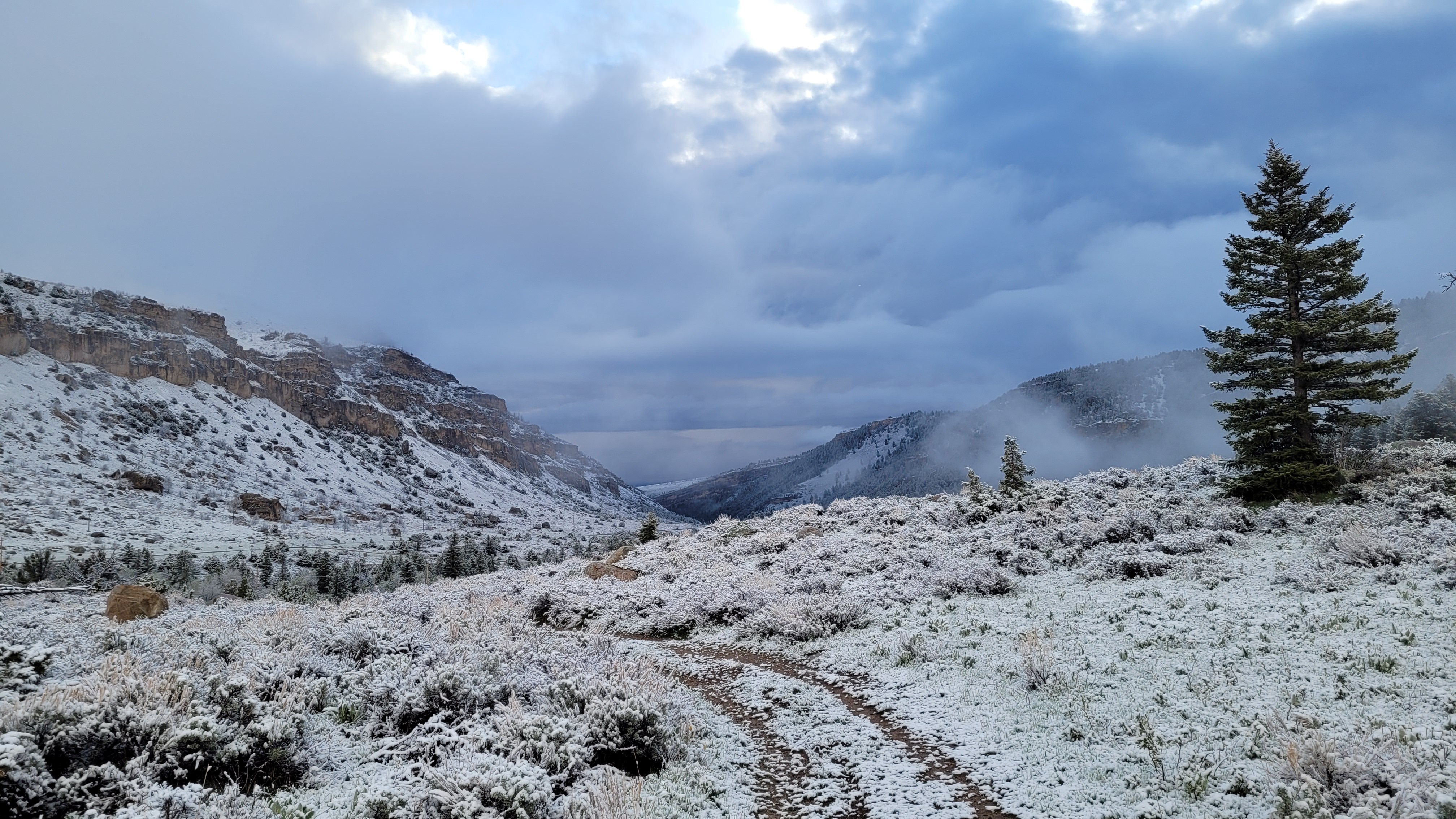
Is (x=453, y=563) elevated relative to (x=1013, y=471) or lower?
lower

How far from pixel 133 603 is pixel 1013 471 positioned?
32.6 metres

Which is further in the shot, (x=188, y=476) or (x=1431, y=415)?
(x=188, y=476)

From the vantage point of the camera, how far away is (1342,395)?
64.8ft

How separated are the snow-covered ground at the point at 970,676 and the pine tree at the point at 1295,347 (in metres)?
2.47

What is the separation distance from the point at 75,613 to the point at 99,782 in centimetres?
1517

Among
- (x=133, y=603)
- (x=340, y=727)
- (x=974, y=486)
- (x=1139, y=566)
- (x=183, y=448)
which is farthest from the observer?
(x=183, y=448)

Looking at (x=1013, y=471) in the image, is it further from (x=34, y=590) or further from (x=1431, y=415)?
(x=34, y=590)

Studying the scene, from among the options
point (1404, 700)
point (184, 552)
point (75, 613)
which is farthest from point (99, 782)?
point (184, 552)

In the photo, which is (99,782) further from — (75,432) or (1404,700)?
(75,432)

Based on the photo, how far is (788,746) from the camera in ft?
28.5

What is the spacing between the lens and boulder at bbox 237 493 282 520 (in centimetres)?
10388

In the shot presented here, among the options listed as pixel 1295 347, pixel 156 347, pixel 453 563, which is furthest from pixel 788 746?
pixel 156 347

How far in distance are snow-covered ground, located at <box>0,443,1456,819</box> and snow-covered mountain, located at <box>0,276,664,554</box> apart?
75.0m

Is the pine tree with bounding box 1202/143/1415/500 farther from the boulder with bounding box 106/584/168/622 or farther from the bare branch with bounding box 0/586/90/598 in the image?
the boulder with bounding box 106/584/168/622
